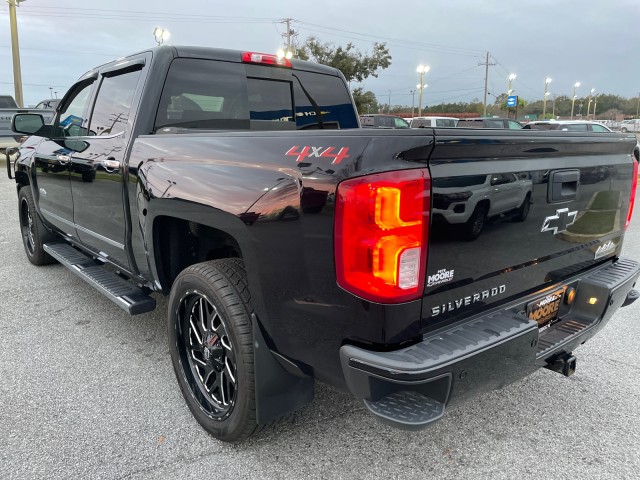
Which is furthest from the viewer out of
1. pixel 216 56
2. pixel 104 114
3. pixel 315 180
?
pixel 104 114

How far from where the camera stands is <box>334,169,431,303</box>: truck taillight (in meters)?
1.67

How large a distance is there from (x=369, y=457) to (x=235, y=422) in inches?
26.1

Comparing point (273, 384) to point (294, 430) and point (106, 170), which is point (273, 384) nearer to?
point (294, 430)

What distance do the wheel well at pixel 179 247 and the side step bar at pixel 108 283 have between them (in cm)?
23

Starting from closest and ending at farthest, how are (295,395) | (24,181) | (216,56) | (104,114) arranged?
(295,395) < (216,56) < (104,114) < (24,181)

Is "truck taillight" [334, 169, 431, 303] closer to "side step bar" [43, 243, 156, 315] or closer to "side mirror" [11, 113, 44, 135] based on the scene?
"side step bar" [43, 243, 156, 315]

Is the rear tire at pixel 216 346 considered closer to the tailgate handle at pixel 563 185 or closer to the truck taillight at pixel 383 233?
the truck taillight at pixel 383 233

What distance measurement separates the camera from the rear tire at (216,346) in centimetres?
219

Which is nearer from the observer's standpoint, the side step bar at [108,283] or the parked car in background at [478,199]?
the parked car in background at [478,199]

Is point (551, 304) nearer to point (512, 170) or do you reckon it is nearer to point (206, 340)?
point (512, 170)

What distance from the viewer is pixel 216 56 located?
11.0 feet

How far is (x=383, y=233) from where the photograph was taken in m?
1.69

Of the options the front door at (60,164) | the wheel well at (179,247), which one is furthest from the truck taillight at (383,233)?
the front door at (60,164)

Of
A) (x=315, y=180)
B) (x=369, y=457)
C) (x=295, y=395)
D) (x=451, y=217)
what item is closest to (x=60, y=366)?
(x=295, y=395)
